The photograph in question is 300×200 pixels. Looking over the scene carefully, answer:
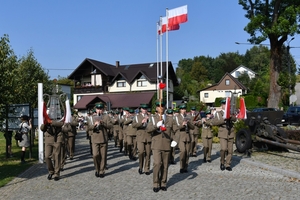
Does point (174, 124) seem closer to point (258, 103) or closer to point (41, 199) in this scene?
point (41, 199)

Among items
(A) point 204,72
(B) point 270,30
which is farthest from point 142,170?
(A) point 204,72

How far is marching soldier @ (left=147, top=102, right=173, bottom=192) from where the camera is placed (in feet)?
27.6

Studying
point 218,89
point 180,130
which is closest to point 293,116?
point 180,130

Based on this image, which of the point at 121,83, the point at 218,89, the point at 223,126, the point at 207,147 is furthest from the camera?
the point at 218,89

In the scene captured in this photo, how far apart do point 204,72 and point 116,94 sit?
52748 millimetres

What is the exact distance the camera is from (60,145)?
10.2 meters

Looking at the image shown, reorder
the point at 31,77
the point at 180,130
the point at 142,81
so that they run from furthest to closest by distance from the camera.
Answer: the point at 142,81
the point at 31,77
the point at 180,130

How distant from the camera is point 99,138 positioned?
1026cm

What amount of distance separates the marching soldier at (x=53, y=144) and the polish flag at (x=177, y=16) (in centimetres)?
1901

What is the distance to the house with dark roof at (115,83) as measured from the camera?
5094 cm

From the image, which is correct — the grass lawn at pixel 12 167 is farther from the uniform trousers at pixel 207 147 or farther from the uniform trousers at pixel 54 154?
the uniform trousers at pixel 207 147

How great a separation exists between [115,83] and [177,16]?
27.9 meters

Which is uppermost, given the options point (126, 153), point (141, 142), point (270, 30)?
point (270, 30)

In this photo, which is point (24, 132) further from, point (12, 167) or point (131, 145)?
point (131, 145)
